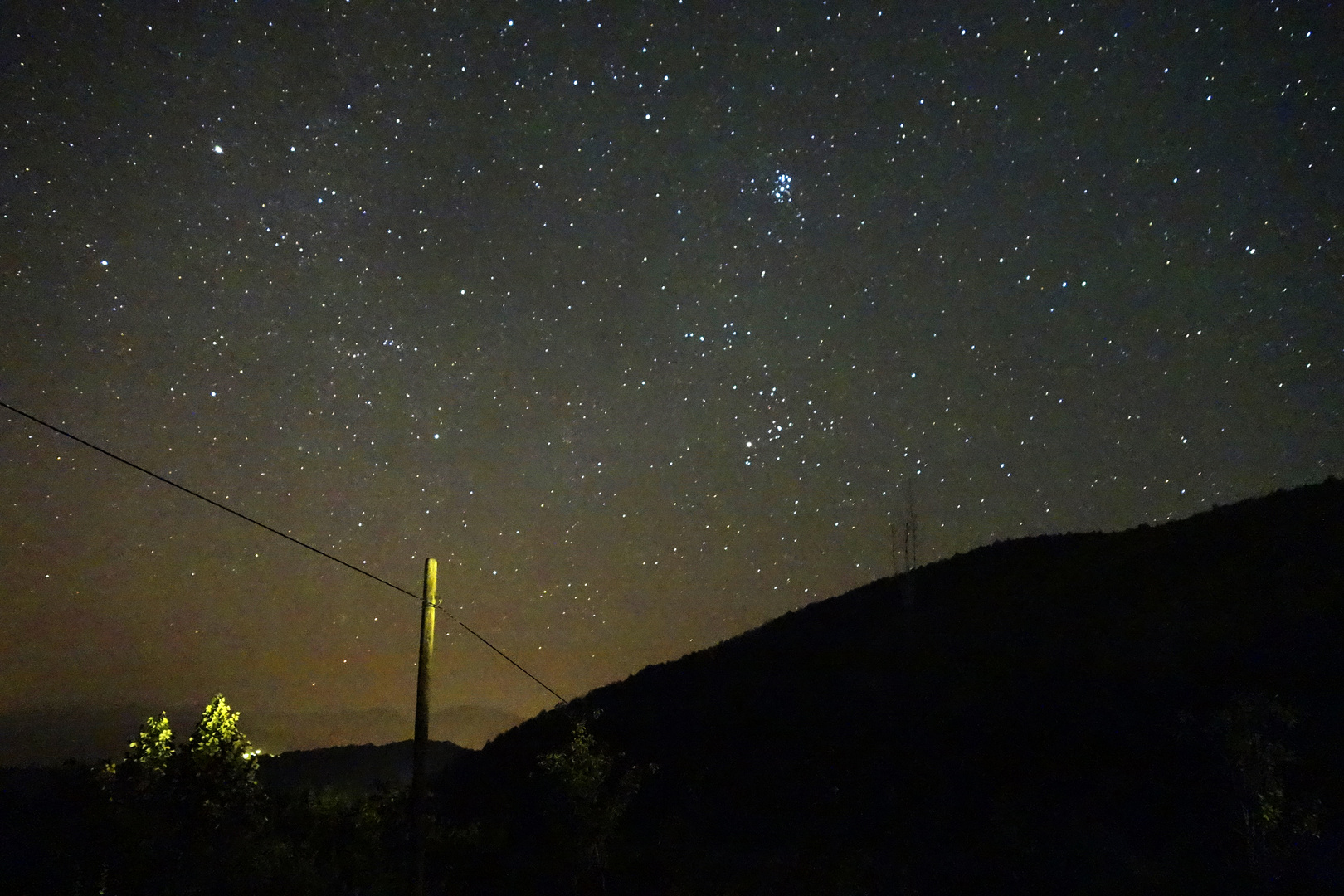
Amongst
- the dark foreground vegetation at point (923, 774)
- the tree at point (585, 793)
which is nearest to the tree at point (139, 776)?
the dark foreground vegetation at point (923, 774)

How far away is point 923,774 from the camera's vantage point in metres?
31.0

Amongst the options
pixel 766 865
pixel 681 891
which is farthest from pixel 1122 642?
pixel 681 891

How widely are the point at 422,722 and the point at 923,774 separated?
81.7 feet

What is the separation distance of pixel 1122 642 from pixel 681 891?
22105 millimetres

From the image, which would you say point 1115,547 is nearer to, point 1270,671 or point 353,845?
point 1270,671

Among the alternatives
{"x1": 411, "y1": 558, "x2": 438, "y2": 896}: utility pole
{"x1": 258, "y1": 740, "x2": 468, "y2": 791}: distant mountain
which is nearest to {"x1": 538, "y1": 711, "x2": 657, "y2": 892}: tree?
{"x1": 411, "y1": 558, "x2": 438, "y2": 896}: utility pole

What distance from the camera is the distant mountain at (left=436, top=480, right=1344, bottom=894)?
21328 millimetres

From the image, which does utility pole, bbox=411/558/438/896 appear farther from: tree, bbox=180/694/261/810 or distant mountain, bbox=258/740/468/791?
distant mountain, bbox=258/740/468/791

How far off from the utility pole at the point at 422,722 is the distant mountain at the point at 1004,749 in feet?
35.3

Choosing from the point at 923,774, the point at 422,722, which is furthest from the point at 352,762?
the point at 422,722

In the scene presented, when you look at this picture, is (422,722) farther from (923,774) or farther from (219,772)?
(923,774)

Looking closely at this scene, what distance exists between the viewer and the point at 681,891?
23.7 m

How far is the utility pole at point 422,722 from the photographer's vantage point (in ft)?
34.4

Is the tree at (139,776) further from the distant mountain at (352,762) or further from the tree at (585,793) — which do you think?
the distant mountain at (352,762)
